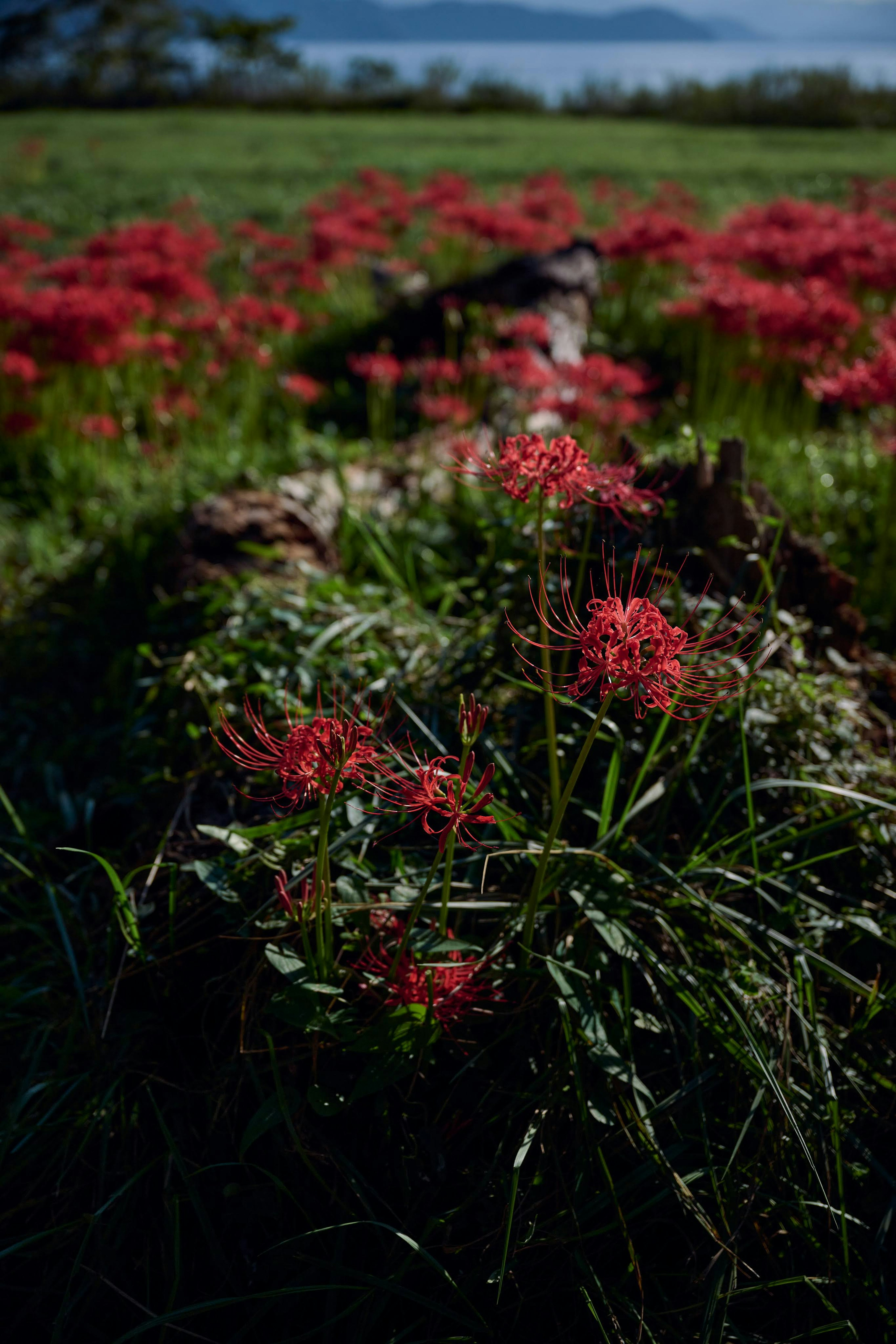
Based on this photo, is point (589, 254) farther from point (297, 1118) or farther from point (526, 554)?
point (297, 1118)

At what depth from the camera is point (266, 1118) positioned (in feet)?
5.17

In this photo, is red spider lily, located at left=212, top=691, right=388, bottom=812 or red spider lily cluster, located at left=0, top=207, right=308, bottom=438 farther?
red spider lily cluster, located at left=0, top=207, right=308, bottom=438

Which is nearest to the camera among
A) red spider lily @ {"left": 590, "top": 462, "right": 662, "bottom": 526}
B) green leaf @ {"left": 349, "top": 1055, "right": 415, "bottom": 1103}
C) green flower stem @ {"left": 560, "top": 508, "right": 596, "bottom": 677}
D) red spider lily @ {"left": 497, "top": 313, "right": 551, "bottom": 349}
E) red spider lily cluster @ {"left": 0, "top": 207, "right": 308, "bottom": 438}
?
green leaf @ {"left": 349, "top": 1055, "right": 415, "bottom": 1103}

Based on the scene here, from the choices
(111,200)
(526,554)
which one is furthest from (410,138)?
(526,554)

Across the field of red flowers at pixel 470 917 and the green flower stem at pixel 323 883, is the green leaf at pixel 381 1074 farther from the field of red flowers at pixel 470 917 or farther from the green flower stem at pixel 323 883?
the green flower stem at pixel 323 883

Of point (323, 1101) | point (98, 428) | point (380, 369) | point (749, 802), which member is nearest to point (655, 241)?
point (380, 369)

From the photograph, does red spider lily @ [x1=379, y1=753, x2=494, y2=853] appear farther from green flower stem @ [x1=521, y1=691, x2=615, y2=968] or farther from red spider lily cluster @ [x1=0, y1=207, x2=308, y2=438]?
red spider lily cluster @ [x1=0, y1=207, x2=308, y2=438]

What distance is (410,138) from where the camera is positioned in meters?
22.8

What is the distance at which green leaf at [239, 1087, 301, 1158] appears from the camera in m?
1.53

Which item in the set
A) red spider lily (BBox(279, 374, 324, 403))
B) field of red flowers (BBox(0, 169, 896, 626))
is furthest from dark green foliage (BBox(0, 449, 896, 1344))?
red spider lily (BBox(279, 374, 324, 403))

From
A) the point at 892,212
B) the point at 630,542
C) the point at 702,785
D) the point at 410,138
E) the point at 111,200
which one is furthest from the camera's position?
the point at 410,138

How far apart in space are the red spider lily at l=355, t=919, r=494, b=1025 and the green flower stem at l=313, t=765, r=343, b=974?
11cm

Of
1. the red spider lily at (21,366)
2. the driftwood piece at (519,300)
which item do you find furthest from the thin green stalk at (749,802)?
the driftwood piece at (519,300)

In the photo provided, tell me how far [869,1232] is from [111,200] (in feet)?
48.0
